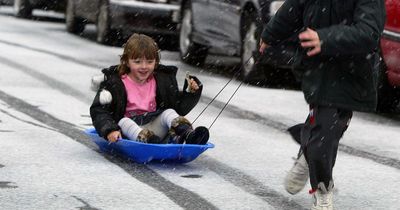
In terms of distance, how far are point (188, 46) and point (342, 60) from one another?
913cm

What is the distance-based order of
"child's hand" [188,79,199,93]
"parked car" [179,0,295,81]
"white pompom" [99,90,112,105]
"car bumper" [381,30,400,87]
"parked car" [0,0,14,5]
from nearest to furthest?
1. "white pompom" [99,90,112,105]
2. "child's hand" [188,79,199,93]
3. "car bumper" [381,30,400,87]
4. "parked car" [179,0,295,81]
5. "parked car" [0,0,14,5]

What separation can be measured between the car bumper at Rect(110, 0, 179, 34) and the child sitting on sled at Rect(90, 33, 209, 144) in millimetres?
8138

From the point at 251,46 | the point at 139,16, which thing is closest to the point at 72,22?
the point at 139,16

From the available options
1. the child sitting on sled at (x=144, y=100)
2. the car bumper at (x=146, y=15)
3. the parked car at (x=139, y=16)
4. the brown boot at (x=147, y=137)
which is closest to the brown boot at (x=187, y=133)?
the child sitting on sled at (x=144, y=100)

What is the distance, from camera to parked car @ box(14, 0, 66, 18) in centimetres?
2062

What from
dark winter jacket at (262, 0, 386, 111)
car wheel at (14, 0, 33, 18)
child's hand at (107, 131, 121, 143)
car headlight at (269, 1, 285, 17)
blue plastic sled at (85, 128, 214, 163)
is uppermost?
dark winter jacket at (262, 0, 386, 111)

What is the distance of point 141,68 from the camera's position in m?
6.75

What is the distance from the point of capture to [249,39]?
11.9 meters

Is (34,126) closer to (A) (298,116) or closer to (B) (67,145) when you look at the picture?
(B) (67,145)

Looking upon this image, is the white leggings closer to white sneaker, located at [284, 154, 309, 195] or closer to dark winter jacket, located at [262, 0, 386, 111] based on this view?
white sneaker, located at [284, 154, 309, 195]

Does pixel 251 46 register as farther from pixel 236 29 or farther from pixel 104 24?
pixel 104 24

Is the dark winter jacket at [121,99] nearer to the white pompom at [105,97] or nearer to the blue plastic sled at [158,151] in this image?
the white pompom at [105,97]

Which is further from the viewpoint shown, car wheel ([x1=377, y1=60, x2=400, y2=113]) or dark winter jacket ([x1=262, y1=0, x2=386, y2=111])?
car wheel ([x1=377, y1=60, x2=400, y2=113])

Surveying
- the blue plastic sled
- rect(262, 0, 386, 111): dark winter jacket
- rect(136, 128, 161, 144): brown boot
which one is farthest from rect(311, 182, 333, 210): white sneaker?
rect(136, 128, 161, 144): brown boot
